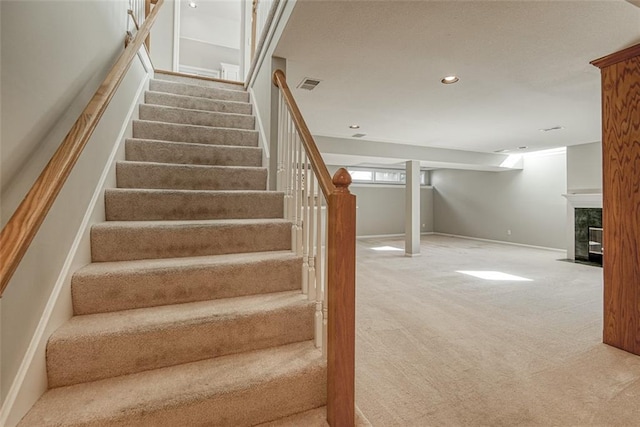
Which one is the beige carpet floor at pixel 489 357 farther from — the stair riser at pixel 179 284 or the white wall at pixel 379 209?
the white wall at pixel 379 209

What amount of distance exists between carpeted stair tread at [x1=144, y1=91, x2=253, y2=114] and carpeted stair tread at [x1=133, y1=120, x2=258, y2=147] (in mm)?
488

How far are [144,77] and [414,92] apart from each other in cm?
285

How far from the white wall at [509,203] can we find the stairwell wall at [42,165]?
8338 mm

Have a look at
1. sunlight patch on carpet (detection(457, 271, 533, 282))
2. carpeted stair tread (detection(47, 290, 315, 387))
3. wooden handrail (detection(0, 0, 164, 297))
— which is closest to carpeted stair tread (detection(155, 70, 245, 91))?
wooden handrail (detection(0, 0, 164, 297))

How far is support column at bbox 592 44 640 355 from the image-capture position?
207cm

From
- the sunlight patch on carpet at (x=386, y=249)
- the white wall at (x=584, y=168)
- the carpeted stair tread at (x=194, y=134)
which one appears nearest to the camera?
the carpeted stair tread at (x=194, y=134)

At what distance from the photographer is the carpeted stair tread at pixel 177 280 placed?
1364 millimetres

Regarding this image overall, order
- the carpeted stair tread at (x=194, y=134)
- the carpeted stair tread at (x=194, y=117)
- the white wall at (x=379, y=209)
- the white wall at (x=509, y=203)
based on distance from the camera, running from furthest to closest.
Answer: the white wall at (x=379, y=209)
the white wall at (x=509, y=203)
the carpeted stair tread at (x=194, y=117)
the carpeted stair tread at (x=194, y=134)

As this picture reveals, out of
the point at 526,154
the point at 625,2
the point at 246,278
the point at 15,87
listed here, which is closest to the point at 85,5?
the point at 15,87

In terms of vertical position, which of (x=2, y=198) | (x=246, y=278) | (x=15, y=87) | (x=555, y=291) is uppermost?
(x=15, y=87)

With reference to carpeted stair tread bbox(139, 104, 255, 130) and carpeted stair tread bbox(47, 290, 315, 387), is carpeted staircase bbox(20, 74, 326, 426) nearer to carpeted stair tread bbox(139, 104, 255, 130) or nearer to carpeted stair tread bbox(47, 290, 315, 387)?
carpeted stair tread bbox(47, 290, 315, 387)

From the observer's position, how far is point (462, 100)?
11.2 ft

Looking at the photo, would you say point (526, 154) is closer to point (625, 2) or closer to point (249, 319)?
point (625, 2)

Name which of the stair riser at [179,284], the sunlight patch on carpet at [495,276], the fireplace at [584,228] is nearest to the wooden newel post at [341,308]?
the stair riser at [179,284]
